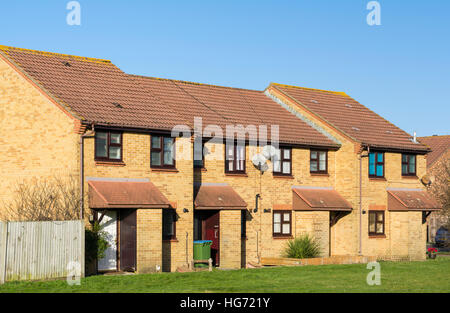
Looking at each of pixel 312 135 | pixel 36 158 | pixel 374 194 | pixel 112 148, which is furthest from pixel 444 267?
pixel 36 158

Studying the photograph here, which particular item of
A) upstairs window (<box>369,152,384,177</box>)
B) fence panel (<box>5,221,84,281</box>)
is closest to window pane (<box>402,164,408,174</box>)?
upstairs window (<box>369,152,384,177</box>)

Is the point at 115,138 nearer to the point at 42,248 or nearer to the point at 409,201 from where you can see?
the point at 42,248

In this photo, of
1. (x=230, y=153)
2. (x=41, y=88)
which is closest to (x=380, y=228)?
(x=230, y=153)

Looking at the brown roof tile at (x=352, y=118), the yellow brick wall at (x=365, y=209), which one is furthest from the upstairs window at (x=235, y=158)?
the brown roof tile at (x=352, y=118)

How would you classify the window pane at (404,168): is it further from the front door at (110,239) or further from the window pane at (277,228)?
the front door at (110,239)

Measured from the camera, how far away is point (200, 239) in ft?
105

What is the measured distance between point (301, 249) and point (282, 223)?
1769 mm

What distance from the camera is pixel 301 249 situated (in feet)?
109

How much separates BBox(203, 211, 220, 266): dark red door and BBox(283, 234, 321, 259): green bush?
3.75 m

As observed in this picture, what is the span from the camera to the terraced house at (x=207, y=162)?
27906 mm

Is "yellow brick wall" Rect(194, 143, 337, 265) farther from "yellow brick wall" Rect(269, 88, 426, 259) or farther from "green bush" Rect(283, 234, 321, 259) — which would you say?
"yellow brick wall" Rect(269, 88, 426, 259)

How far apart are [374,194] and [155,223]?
43.7 ft
